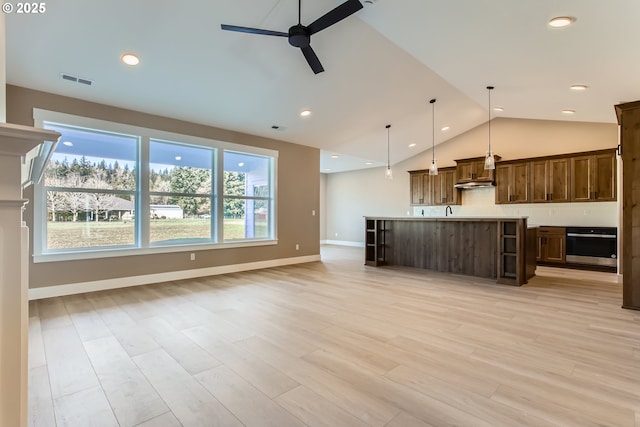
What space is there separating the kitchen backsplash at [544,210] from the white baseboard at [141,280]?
483 centimetres

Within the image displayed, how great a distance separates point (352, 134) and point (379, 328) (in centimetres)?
475

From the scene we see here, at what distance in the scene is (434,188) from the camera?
8.38 meters

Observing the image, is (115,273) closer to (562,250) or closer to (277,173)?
(277,173)

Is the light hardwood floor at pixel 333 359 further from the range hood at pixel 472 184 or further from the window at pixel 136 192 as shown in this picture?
the range hood at pixel 472 184

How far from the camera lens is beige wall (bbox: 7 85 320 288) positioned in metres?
3.88

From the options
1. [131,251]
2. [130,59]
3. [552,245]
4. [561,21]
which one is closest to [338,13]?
[561,21]

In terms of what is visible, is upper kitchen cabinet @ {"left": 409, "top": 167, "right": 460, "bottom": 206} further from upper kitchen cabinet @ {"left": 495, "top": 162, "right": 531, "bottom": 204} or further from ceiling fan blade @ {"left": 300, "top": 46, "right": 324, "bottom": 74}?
ceiling fan blade @ {"left": 300, "top": 46, "right": 324, "bottom": 74}

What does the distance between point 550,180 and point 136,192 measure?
7.76 m

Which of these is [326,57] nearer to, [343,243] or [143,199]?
[143,199]

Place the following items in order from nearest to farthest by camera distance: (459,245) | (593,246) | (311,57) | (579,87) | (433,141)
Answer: (311,57), (579,87), (459,245), (593,246), (433,141)

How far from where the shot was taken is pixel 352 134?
6754 mm

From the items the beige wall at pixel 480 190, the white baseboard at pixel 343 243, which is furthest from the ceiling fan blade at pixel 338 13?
the white baseboard at pixel 343 243

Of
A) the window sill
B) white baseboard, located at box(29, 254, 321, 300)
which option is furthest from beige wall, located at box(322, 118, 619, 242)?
the window sill

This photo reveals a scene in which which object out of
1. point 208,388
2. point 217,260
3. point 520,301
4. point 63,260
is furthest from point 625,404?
point 63,260
